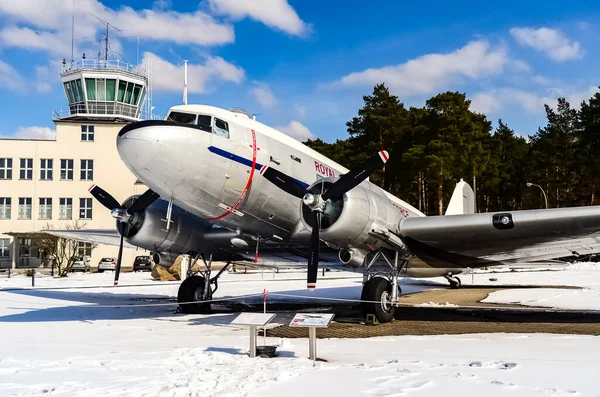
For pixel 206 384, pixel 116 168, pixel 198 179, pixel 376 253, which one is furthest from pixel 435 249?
pixel 116 168

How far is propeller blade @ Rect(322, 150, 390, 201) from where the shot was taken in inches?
464

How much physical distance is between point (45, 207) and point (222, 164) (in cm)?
4935

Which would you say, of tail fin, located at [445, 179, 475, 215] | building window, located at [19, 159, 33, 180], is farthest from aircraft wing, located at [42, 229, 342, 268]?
building window, located at [19, 159, 33, 180]

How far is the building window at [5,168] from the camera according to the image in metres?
54.1

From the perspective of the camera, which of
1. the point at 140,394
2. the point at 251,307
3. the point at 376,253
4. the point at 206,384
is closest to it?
the point at 140,394

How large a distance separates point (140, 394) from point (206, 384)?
838 mm

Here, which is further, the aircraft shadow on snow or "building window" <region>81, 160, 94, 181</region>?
"building window" <region>81, 160, 94, 181</region>

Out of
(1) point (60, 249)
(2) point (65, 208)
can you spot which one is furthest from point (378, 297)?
(2) point (65, 208)

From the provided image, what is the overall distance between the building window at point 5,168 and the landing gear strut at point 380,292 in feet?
168

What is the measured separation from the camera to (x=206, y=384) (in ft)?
22.4

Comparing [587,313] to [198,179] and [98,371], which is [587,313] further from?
[98,371]

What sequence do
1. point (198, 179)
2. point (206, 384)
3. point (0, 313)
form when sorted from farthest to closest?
point (0, 313)
point (198, 179)
point (206, 384)

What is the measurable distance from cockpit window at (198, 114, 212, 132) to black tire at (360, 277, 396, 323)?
5320 mm

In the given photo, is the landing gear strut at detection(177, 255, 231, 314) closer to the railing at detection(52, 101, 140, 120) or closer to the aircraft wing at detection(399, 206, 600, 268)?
the aircraft wing at detection(399, 206, 600, 268)
